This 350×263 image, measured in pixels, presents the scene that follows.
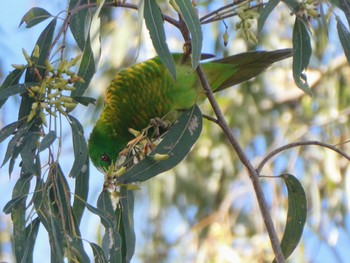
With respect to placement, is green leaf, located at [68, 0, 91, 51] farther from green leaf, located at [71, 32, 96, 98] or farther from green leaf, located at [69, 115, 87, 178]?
green leaf, located at [69, 115, 87, 178]

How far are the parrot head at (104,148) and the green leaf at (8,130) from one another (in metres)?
0.71

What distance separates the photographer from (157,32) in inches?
71.4

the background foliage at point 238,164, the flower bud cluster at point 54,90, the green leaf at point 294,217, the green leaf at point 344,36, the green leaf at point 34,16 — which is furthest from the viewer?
the background foliage at point 238,164

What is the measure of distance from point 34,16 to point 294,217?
0.90m

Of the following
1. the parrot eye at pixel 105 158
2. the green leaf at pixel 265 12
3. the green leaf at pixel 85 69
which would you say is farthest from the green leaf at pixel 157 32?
the parrot eye at pixel 105 158

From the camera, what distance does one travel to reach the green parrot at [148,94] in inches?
105

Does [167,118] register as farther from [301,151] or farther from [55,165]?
[301,151]

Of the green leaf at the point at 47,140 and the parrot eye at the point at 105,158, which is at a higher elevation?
the parrot eye at the point at 105,158

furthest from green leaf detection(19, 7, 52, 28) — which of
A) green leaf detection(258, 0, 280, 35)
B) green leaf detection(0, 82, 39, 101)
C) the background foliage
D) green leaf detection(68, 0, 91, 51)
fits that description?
the background foliage

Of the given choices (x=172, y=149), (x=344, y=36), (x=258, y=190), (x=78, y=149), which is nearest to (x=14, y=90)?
(x=78, y=149)

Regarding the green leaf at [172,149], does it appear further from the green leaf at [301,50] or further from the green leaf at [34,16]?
the green leaf at [34,16]

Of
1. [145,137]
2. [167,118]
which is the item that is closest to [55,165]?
[145,137]

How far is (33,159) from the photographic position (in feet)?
6.04

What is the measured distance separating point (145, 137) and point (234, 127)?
3.50m
